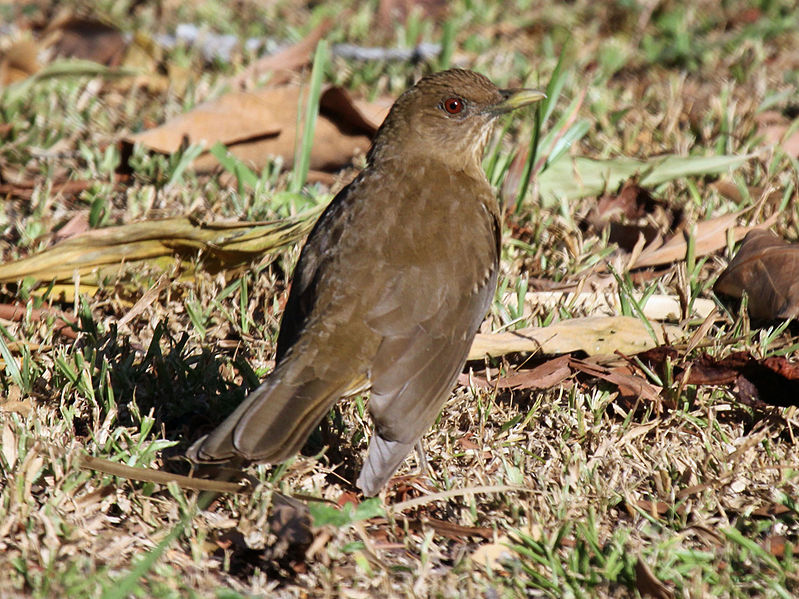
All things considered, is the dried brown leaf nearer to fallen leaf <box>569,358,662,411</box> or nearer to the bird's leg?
fallen leaf <box>569,358,662,411</box>

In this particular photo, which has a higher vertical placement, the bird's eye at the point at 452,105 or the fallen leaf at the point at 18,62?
the bird's eye at the point at 452,105

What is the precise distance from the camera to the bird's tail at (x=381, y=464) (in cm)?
400

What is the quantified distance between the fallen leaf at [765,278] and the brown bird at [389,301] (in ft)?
4.17

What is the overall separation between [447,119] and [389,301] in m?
1.42

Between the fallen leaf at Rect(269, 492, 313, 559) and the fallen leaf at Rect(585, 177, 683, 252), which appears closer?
the fallen leaf at Rect(269, 492, 313, 559)

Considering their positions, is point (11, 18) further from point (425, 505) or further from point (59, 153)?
point (425, 505)

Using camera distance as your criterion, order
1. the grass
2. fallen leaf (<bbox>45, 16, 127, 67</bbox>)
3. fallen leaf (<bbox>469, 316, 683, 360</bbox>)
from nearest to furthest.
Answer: the grass, fallen leaf (<bbox>469, 316, 683, 360</bbox>), fallen leaf (<bbox>45, 16, 127, 67</bbox>)

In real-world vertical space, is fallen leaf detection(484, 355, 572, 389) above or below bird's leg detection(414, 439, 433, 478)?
above

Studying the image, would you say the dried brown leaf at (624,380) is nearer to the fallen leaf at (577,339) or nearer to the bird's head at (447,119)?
the fallen leaf at (577,339)

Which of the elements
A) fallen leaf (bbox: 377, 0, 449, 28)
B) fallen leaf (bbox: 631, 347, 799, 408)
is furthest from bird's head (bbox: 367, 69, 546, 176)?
fallen leaf (bbox: 377, 0, 449, 28)

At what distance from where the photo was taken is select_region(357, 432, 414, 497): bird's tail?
4000 millimetres

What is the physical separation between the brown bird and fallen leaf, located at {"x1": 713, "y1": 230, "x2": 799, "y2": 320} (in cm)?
127

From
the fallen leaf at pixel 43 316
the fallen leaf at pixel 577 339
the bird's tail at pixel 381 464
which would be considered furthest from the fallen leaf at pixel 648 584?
the fallen leaf at pixel 43 316

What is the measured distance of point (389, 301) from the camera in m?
4.48
